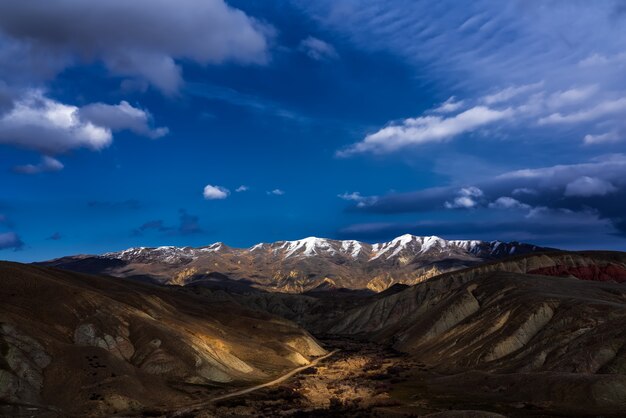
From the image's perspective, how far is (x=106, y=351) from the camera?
70.8m

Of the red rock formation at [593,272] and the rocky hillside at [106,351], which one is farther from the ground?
the red rock formation at [593,272]

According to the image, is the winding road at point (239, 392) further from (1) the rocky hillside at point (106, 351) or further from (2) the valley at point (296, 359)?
(1) the rocky hillside at point (106, 351)

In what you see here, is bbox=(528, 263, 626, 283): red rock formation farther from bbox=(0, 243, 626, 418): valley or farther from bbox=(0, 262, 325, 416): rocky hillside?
bbox=(0, 262, 325, 416): rocky hillside

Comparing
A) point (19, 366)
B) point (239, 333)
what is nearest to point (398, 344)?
point (239, 333)

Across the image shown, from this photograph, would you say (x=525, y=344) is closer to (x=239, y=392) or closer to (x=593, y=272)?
(x=239, y=392)

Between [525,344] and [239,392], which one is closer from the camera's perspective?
[239,392]

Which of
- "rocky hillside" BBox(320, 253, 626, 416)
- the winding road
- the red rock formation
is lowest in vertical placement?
the winding road

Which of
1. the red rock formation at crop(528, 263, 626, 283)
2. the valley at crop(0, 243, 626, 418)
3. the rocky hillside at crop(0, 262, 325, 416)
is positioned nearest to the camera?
the valley at crop(0, 243, 626, 418)

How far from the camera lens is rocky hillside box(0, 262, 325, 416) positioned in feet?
194

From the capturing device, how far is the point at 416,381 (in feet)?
267

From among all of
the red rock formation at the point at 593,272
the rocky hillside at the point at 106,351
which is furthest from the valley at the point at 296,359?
Result: the red rock formation at the point at 593,272

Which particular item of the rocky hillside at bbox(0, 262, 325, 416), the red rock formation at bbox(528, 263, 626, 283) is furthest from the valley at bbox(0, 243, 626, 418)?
the red rock formation at bbox(528, 263, 626, 283)

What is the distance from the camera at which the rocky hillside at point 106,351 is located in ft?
194

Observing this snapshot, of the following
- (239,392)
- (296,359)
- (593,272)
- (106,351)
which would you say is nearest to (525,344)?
(239,392)
